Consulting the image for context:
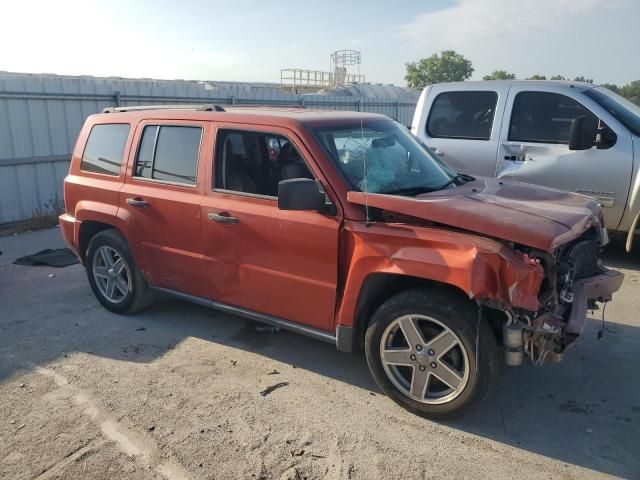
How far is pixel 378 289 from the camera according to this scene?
3.51 meters

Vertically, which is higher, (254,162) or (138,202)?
(254,162)

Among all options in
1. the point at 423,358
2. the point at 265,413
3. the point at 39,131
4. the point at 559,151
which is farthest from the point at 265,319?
the point at 39,131

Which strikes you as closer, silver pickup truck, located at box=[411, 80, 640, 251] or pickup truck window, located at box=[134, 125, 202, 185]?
pickup truck window, located at box=[134, 125, 202, 185]

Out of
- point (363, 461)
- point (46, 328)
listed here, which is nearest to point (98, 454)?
point (363, 461)

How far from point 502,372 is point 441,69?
2774 inches

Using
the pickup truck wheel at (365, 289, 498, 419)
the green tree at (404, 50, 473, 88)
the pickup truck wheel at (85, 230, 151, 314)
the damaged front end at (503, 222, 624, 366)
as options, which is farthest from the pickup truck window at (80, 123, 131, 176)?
the green tree at (404, 50, 473, 88)

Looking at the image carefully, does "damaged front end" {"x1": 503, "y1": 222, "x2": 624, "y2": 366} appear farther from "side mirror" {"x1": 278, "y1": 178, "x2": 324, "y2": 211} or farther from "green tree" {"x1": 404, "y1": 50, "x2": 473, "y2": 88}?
"green tree" {"x1": 404, "y1": 50, "x2": 473, "y2": 88}

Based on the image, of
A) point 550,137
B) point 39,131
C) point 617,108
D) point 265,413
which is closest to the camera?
point 265,413

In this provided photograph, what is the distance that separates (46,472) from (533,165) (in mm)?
5745

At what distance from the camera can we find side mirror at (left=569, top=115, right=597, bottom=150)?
19.3 feet

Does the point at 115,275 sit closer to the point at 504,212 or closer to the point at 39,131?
the point at 504,212

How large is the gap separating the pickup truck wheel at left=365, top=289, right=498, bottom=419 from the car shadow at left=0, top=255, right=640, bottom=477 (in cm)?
18

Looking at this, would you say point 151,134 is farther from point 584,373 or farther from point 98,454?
point 584,373

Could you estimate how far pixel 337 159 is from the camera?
378cm
